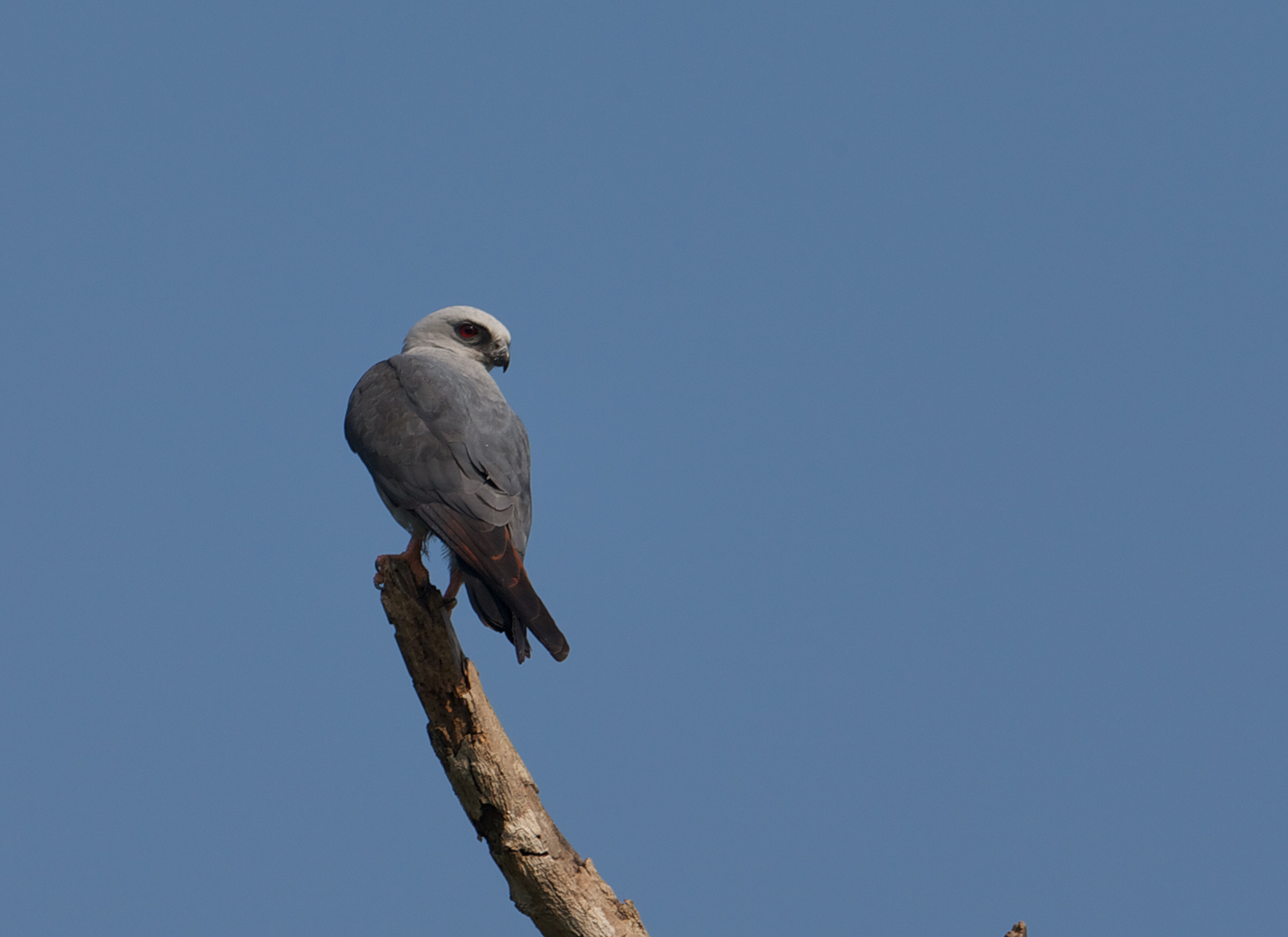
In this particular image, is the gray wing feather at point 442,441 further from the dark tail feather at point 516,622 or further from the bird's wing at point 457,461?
the dark tail feather at point 516,622

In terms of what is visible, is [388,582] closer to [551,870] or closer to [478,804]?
[478,804]

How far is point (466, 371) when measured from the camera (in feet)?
24.4

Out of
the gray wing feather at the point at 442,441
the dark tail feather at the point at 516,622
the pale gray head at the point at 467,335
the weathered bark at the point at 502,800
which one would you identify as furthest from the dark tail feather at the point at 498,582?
the pale gray head at the point at 467,335

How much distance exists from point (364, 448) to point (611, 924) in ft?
9.85

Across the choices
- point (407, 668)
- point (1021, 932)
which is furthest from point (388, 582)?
point (1021, 932)

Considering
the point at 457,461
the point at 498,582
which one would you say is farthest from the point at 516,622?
the point at 457,461

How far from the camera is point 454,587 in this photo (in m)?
6.04

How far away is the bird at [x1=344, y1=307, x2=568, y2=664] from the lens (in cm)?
568

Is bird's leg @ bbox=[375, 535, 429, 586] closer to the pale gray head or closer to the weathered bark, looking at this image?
the weathered bark

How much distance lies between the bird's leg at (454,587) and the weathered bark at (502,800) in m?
0.32

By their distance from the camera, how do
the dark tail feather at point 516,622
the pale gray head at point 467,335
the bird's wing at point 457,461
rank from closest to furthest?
the dark tail feather at point 516,622, the bird's wing at point 457,461, the pale gray head at point 467,335

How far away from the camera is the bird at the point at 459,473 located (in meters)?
5.68

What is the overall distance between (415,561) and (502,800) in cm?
140

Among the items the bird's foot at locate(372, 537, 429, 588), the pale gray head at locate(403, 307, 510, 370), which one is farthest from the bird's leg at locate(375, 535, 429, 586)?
the pale gray head at locate(403, 307, 510, 370)
